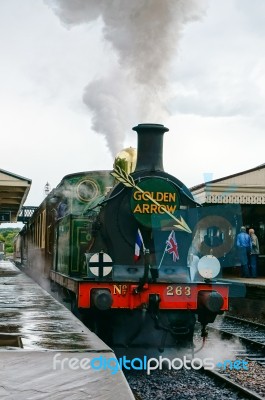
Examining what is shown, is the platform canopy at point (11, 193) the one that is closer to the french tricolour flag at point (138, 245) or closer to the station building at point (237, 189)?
the station building at point (237, 189)

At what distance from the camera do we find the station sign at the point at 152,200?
24.4 ft

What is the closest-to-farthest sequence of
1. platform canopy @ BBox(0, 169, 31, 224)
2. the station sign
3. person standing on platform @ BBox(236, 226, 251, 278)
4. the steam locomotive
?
the steam locomotive → the station sign → platform canopy @ BBox(0, 169, 31, 224) → person standing on platform @ BBox(236, 226, 251, 278)

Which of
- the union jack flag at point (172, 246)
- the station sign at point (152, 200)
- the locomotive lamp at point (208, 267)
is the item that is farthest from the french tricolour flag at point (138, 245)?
the locomotive lamp at point (208, 267)

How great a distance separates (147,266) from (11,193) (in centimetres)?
802

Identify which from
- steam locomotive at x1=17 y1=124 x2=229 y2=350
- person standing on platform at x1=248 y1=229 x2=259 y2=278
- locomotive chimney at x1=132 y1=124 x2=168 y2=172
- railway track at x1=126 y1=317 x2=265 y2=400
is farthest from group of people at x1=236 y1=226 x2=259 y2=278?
locomotive chimney at x1=132 y1=124 x2=168 y2=172

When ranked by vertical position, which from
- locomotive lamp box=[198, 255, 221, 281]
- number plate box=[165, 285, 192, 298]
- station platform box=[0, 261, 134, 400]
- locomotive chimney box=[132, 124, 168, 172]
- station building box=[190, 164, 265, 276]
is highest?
station building box=[190, 164, 265, 276]

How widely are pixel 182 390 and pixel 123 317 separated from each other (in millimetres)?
1328

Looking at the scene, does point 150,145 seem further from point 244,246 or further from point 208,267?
point 244,246

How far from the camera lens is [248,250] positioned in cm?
1619

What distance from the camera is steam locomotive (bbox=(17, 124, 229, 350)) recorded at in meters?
7.03

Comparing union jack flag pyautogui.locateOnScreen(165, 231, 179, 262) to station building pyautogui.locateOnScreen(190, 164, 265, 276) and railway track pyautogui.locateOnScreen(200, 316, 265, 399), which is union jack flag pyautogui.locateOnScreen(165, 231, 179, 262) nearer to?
railway track pyautogui.locateOnScreen(200, 316, 265, 399)

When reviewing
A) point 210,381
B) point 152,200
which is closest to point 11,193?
point 152,200

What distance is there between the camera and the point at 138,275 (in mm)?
7418

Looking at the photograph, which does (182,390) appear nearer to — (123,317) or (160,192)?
(123,317)
